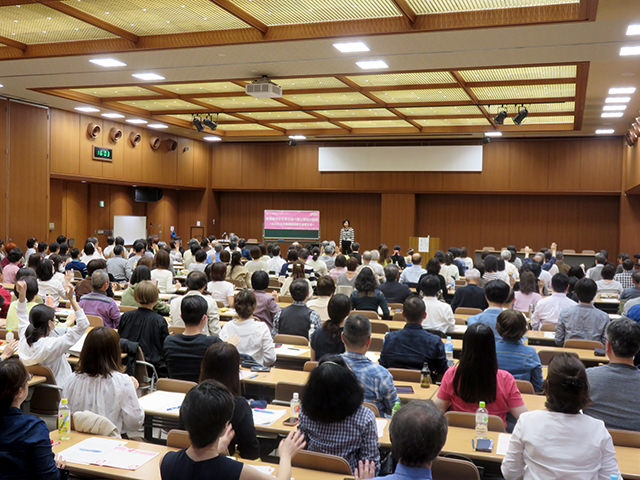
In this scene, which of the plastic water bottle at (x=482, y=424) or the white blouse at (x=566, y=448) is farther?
the plastic water bottle at (x=482, y=424)

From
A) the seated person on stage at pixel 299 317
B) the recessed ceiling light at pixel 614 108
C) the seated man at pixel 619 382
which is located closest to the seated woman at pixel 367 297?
the seated person on stage at pixel 299 317

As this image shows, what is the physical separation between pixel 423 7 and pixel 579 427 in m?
6.24

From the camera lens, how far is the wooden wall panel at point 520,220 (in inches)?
754

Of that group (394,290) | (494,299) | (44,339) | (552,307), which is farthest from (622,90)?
(44,339)

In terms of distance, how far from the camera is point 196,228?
22016 millimetres

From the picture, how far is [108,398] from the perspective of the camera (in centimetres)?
402

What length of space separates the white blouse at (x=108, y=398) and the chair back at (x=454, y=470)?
2.06 m

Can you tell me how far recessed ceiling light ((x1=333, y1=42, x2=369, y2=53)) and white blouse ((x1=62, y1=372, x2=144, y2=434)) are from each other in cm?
653

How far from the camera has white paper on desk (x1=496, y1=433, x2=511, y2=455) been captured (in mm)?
3497

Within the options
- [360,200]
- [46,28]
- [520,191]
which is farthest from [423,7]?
[360,200]

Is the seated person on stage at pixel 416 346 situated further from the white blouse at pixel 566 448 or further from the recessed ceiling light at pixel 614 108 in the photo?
the recessed ceiling light at pixel 614 108

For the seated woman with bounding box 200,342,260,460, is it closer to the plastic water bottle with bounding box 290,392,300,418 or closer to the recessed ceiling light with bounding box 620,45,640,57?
the plastic water bottle with bounding box 290,392,300,418

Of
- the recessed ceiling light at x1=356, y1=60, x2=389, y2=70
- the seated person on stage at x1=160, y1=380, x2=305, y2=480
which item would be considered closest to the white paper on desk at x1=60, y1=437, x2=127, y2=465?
the seated person on stage at x1=160, y1=380, x2=305, y2=480

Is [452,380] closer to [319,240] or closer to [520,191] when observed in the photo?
[520,191]
